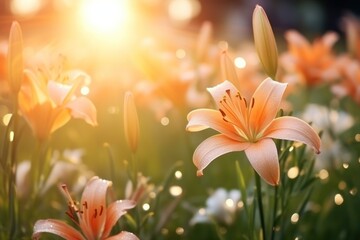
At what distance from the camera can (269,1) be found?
10.1 metres

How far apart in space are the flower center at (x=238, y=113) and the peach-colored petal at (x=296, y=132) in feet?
0.17

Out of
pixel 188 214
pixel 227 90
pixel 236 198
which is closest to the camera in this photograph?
pixel 227 90

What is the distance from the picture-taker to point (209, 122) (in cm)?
120

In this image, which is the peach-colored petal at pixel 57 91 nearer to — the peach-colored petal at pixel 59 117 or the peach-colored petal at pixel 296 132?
the peach-colored petal at pixel 59 117

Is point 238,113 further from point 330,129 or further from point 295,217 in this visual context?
point 330,129

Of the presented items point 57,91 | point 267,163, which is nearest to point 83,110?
point 57,91

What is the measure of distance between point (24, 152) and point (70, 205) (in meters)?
1.46

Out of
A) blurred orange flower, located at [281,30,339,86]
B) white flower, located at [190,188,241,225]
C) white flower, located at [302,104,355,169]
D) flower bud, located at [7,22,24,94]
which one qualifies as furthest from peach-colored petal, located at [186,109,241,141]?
blurred orange flower, located at [281,30,339,86]

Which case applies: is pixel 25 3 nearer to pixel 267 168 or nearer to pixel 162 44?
pixel 162 44

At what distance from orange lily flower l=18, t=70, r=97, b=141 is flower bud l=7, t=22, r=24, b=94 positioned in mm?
64

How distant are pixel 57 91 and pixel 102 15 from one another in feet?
6.47

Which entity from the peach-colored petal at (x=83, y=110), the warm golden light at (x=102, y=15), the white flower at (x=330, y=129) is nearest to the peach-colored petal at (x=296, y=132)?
the peach-colored petal at (x=83, y=110)

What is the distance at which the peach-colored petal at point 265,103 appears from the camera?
1.21 meters

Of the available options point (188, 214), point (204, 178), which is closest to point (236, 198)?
point (188, 214)
